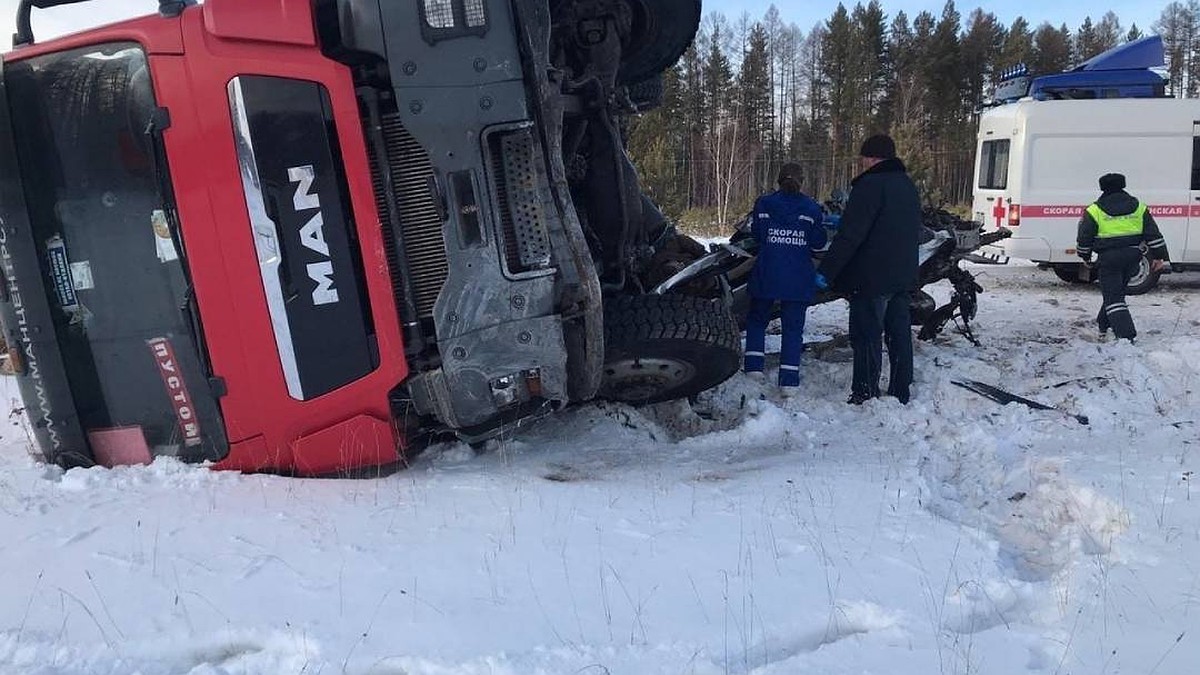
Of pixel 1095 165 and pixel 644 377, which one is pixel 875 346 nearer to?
pixel 644 377

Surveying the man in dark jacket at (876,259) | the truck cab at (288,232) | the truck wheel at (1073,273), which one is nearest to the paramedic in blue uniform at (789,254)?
the man in dark jacket at (876,259)

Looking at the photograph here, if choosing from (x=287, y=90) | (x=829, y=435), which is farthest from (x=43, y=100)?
(x=829, y=435)

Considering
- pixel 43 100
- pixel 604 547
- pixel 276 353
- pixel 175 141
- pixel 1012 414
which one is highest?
pixel 43 100

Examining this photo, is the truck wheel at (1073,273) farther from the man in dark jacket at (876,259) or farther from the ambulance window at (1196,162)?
the man in dark jacket at (876,259)

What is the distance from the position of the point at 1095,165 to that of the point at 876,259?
6.91m

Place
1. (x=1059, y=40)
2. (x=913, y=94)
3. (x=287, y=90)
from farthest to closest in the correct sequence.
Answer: (x=1059, y=40) < (x=913, y=94) < (x=287, y=90)

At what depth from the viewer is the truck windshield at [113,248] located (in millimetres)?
3637

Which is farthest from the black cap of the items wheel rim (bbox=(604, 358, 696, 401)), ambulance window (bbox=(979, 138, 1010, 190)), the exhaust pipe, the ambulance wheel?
ambulance window (bbox=(979, 138, 1010, 190))

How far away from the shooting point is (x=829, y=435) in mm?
4699

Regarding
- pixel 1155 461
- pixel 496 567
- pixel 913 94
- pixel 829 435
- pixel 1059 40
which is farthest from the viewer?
pixel 1059 40

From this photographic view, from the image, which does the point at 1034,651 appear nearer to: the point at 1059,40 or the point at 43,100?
the point at 43,100

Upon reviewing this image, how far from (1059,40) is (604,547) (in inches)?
1916

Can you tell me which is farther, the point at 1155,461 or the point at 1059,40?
the point at 1059,40

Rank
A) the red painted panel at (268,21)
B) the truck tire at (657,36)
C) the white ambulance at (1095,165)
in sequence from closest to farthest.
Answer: the red painted panel at (268,21)
the truck tire at (657,36)
the white ambulance at (1095,165)
